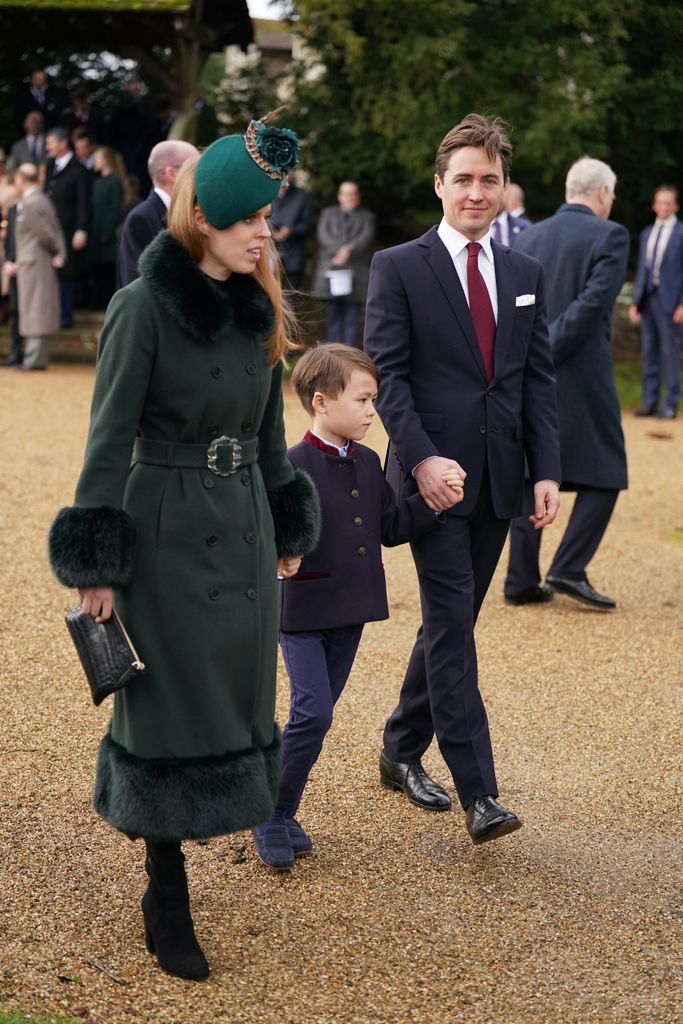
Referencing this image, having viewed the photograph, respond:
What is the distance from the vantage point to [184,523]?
3199 mm

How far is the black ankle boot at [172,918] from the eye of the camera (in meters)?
3.27

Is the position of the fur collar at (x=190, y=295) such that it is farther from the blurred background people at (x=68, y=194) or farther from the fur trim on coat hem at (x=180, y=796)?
the blurred background people at (x=68, y=194)

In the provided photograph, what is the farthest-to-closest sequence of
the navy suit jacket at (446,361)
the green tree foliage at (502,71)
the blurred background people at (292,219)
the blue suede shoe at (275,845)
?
the blurred background people at (292,219) < the green tree foliage at (502,71) < the navy suit jacket at (446,361) < the blue suede shoe at (275,845)

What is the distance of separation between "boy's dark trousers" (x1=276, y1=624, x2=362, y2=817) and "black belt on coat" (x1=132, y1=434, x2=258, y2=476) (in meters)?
0.84

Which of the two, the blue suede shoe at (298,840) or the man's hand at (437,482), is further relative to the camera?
the blue suede shoe at (298,840)

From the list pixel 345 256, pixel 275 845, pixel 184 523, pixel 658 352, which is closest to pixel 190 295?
pixel 184 523

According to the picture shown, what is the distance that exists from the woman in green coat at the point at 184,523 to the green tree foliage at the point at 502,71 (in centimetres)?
1240

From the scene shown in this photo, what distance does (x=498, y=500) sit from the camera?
413cm

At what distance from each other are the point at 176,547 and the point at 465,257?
1.45 m

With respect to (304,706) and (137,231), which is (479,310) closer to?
(304,706)

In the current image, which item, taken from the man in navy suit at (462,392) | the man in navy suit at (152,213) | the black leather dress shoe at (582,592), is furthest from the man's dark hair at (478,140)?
the black leather dress shoe at (582,592)

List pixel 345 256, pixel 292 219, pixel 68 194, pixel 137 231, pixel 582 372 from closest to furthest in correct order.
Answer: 1. pixel 137 231
2. pixel 582 372
3. pixel 345 256
4. pixel 68 194
5. pixel 292 219

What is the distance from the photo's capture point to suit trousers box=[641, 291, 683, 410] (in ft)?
44.4

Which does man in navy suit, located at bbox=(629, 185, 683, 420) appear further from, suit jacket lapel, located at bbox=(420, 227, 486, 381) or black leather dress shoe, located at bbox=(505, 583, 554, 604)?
suit jacket lapel, located at bbox=(420, 227, 486, 381)
